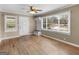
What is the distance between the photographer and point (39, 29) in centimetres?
976

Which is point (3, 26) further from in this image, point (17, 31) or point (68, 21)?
point (68, 21)

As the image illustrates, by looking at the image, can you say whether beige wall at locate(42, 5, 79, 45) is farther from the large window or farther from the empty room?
the large window

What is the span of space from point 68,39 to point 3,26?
420 cm

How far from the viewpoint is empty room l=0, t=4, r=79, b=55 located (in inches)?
187

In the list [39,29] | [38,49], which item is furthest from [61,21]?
[39,29]

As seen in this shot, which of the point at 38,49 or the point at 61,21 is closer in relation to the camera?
the point at 38,49

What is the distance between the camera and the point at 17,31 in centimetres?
853

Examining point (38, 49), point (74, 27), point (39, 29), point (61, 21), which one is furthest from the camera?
point (39, 29)

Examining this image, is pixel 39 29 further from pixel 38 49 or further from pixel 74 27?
pixel 38 49

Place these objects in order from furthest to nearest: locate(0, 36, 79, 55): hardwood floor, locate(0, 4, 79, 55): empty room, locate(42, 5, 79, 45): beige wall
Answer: locate(42, 5, 79, 45): beige wall
locate(0, 4, 79, 55): empty room
locate(0, 36, 79, 55): hardwood floor

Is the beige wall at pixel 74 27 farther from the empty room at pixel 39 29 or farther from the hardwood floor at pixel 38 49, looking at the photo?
the hardwood floor at pixel 38 49

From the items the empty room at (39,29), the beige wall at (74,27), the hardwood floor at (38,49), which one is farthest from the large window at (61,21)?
the hardwood floor at (38,49)

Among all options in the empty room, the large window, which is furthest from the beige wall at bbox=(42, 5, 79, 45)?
the large window

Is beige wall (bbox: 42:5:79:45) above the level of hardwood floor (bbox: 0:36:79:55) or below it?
above
